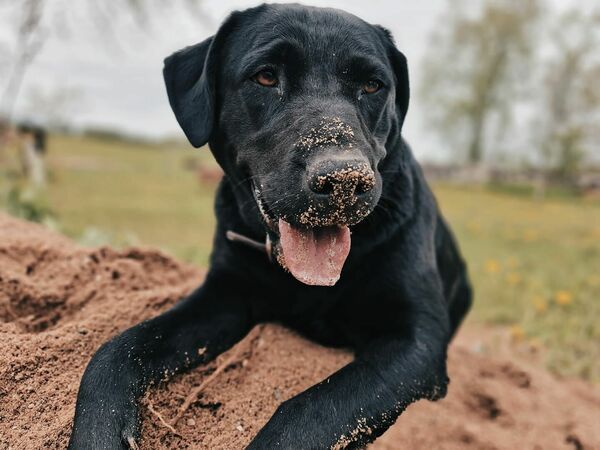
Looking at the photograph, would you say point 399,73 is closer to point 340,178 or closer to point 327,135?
point 327,135

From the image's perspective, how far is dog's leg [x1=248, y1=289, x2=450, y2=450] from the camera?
192 cm

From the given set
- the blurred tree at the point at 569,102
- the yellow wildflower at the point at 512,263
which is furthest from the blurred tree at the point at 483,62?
the yellow wildflower at the point at 512,263

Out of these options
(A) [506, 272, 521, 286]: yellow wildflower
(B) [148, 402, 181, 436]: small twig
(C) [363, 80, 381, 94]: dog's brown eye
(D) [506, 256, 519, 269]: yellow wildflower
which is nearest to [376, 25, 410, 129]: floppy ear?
(C) [363, 80, 381, 94]: dog's brown eye

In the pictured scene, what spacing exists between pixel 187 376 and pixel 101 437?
1.82 feet

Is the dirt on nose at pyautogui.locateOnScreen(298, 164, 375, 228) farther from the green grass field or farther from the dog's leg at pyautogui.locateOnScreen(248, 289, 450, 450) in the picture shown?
the green grass field

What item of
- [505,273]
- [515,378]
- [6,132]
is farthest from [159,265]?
[6,132]

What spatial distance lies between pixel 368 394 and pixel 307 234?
0.61m

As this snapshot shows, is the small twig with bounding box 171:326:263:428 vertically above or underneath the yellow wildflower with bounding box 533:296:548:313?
above

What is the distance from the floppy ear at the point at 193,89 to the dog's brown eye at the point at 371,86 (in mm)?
666

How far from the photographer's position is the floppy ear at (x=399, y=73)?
275cm

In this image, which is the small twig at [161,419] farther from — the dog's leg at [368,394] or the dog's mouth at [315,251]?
the dog's mouth at [315,251]

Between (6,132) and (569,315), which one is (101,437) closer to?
(569,315)

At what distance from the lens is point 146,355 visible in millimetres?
2225

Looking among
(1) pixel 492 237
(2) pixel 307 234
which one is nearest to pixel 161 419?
(2) pixel 307 234
